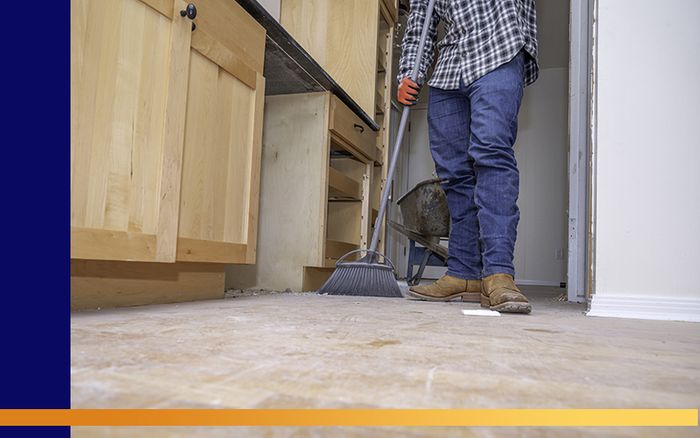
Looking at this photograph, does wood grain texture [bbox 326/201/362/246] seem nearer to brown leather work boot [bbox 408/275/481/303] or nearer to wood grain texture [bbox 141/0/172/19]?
brown leather work boot [bbox 408/275/481/303]

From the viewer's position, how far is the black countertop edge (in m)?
1.56

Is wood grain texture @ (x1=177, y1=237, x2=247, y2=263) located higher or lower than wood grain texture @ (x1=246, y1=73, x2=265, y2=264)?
lower

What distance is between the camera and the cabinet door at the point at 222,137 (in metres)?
1.32

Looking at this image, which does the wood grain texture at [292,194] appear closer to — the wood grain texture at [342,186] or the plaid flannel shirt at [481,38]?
the wood grain texture at [342,186]

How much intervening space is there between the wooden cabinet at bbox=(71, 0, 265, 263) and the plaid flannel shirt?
64 centimetres

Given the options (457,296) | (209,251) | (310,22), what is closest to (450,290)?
(457,296)

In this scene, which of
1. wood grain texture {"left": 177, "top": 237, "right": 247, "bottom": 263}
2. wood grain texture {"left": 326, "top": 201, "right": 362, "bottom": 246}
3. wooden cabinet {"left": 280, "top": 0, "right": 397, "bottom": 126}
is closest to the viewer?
wood grain texture {"left": 177, "top": 237, "right": 247, "bottom": 263}

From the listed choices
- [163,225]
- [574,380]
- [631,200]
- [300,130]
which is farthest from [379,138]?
[574,380]
